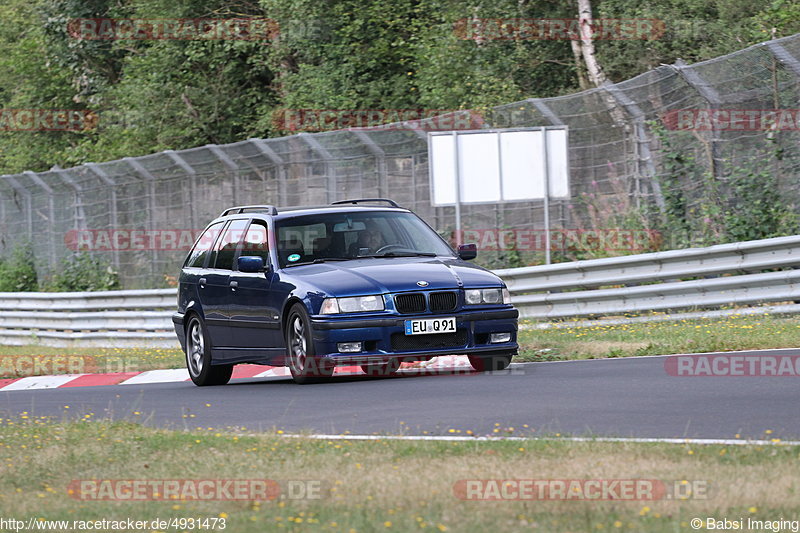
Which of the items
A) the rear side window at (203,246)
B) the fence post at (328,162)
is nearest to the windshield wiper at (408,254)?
the rear side window at (203,246)

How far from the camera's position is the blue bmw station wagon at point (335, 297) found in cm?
1169

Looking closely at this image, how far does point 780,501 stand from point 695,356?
6856mm

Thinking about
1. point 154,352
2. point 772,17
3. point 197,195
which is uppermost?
point 772,17

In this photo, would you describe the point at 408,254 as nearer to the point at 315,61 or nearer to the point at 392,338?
the point at 392,338

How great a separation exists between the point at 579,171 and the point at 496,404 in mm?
11195

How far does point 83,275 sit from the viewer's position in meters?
30.1

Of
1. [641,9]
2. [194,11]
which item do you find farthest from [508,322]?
[194,11]

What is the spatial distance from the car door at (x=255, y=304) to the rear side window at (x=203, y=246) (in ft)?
3.19

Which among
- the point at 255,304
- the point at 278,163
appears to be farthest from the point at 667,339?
the point at 278,163

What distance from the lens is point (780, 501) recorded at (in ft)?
18.4

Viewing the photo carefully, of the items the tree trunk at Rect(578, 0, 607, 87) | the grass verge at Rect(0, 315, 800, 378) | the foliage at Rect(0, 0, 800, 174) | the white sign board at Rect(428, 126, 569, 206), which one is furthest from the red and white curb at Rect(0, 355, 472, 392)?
the tree trunk at Rect(578, 0, 607, 87)

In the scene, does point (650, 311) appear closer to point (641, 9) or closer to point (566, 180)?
point (566, 180)

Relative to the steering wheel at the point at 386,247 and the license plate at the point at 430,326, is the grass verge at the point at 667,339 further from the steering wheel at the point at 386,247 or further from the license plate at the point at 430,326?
the license plate at the point at 430,326

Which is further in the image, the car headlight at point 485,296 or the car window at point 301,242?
the car window at point 301,242
